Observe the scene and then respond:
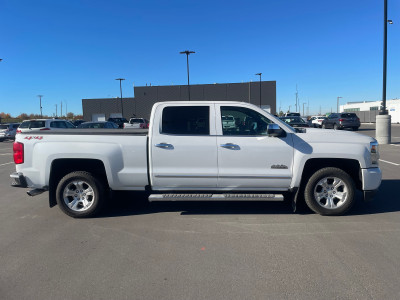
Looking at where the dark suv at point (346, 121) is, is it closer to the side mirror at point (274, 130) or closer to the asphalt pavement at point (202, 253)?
the asphalt pavement at point (202, 253)

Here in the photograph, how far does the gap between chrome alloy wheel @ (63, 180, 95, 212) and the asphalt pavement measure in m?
0.26

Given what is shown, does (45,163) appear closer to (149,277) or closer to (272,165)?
(149,277)

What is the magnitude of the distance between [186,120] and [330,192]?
270 cm

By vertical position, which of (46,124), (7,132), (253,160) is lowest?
(253,160)

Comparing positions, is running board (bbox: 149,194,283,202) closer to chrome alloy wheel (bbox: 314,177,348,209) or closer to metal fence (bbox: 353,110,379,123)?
chrome alloy wheel (bbox: 314,177,348,209)

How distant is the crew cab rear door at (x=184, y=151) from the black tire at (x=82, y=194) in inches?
37.5

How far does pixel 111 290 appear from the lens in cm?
304

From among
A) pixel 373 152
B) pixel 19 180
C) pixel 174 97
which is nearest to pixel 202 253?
pixel 373 152

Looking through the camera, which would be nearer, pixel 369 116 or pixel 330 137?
pixel 330 137

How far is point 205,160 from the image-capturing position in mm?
4914

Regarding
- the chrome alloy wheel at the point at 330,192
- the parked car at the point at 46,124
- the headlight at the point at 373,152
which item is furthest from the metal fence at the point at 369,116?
the chrome alloy wheel at the point at 330,192

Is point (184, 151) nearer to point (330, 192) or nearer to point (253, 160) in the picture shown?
point (253, 160)

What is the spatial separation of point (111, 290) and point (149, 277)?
0.41 m

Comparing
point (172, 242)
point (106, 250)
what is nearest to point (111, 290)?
point (106, 250)
